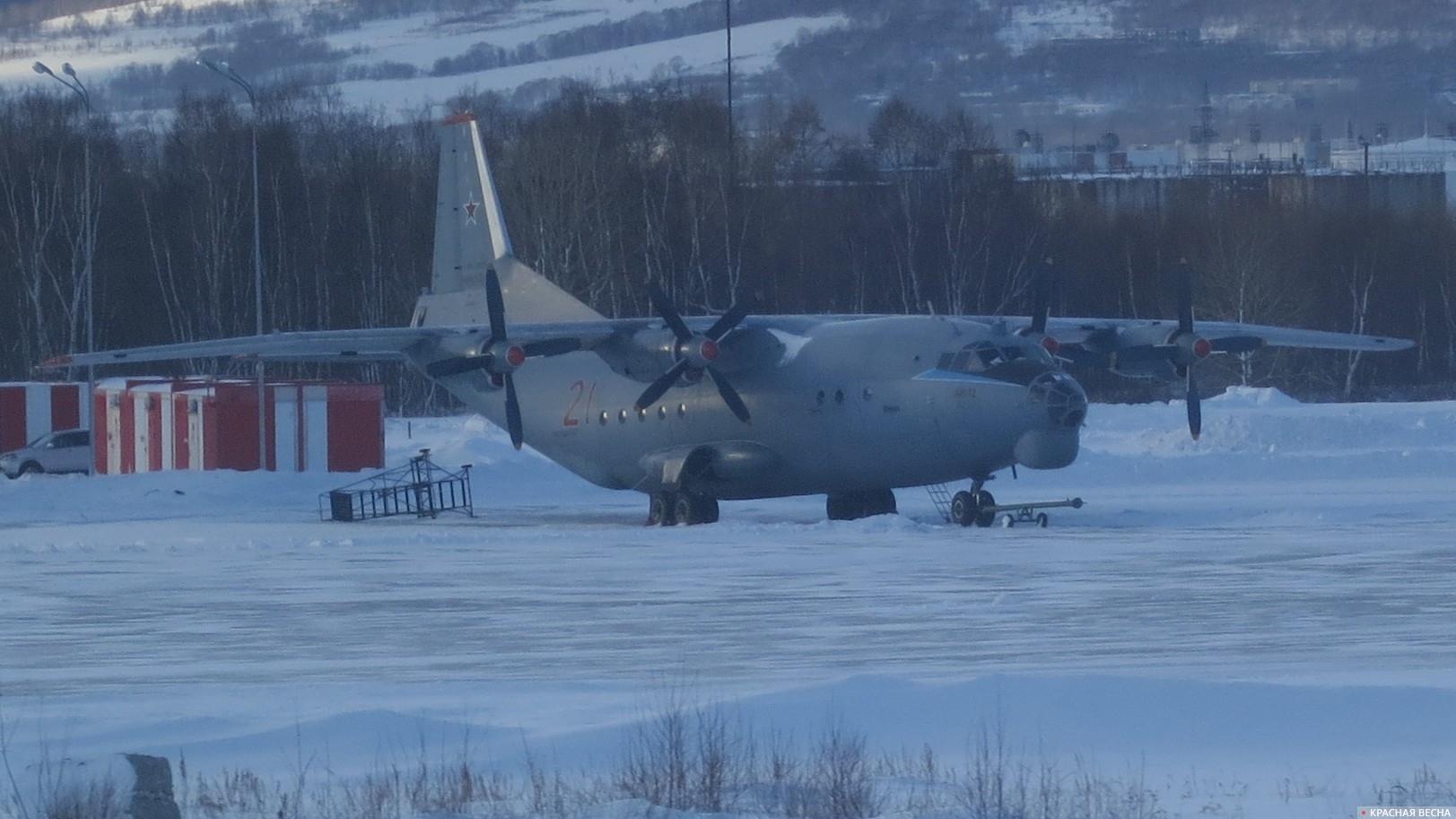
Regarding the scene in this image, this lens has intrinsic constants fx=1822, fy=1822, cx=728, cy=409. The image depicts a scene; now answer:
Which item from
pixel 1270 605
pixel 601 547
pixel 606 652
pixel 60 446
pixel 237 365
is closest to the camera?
pixel 606 652

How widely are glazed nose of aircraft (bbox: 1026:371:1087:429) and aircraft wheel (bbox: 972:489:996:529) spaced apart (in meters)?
1.93

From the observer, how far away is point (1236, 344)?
28.9 meters

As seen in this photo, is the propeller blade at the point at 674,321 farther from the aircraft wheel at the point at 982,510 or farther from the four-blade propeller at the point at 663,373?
the aircraft wheel at the point at 982,510

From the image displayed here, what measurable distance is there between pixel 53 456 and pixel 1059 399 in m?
26.9

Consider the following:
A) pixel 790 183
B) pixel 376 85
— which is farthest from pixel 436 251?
pixel 376 85

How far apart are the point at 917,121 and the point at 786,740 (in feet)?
210

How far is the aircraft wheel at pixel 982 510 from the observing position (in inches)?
1014

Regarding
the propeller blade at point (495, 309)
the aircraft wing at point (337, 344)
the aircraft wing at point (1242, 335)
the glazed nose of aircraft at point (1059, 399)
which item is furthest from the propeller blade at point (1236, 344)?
the propeller blade at point (495, 309)

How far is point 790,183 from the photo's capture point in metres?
69.1

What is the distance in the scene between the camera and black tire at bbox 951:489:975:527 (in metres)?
25.8

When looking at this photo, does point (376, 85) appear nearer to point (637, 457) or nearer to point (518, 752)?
point (637, 457)

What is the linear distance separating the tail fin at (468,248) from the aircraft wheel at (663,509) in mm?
4857

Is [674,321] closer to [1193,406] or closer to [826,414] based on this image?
[826,414]

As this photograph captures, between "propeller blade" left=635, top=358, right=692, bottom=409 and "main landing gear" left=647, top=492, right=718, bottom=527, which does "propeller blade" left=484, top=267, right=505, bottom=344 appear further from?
"main landing gear" left=647, top=492, right=718, bottom=527
